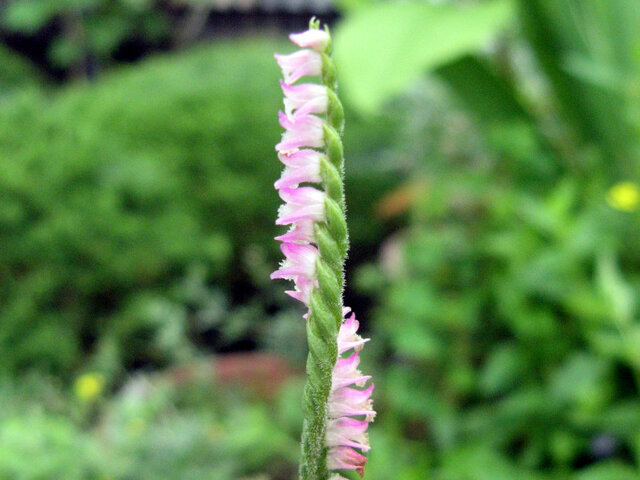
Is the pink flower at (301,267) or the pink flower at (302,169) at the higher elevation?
the pink flower at (302,169)

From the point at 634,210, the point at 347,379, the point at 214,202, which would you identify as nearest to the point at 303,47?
the point at 347,379

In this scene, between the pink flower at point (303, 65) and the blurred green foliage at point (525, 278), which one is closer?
the pink flower at point (303, 65)

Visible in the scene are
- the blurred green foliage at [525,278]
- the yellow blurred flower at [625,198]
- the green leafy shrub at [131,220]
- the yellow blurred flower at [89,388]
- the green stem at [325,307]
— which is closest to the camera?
the green stem at [325,307]

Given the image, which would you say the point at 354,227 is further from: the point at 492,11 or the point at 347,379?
the point at 347,379

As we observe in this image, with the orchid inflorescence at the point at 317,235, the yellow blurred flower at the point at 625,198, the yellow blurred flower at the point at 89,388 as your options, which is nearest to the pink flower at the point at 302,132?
the orchid inflorescence at the point at 317,235

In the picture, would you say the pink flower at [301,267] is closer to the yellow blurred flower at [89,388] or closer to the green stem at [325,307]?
the green stem at [325,307]

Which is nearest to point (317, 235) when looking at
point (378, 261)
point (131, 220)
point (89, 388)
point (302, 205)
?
point (302, 205)

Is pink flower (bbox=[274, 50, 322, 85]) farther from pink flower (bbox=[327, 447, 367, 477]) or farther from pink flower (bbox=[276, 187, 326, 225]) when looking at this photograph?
pink flower (bbox=[327, 447, 367, 477])

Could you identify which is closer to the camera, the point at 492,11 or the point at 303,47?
the point at 303,47

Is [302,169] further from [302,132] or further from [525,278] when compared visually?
[525,278]
